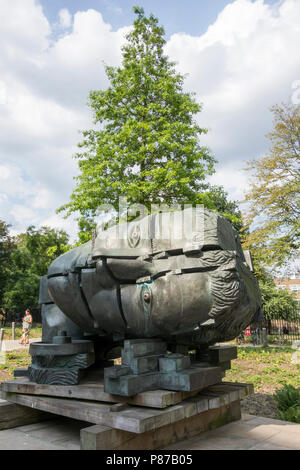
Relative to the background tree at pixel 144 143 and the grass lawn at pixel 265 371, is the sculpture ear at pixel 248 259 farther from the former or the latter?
the background tree at pixel 144 143

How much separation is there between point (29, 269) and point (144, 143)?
20388mm

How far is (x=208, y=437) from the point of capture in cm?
363

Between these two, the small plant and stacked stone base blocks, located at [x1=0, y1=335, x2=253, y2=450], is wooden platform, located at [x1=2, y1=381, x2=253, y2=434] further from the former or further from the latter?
the small plant

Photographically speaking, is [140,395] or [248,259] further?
[248,259]

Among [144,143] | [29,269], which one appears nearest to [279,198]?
[144,143]

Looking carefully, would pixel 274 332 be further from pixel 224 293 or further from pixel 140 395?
pixel 140 395

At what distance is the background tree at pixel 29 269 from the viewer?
25016 millimetres

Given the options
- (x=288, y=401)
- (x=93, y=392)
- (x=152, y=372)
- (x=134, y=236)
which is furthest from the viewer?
(x=288, y=401)

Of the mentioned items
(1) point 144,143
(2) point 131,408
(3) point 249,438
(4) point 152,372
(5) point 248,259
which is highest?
(1) point 144,143

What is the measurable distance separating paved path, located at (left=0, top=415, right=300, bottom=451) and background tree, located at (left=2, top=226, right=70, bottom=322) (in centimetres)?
1849

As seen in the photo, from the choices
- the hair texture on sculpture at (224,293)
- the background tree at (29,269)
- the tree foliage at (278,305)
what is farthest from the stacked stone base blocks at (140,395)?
the background tree at (29,269)
